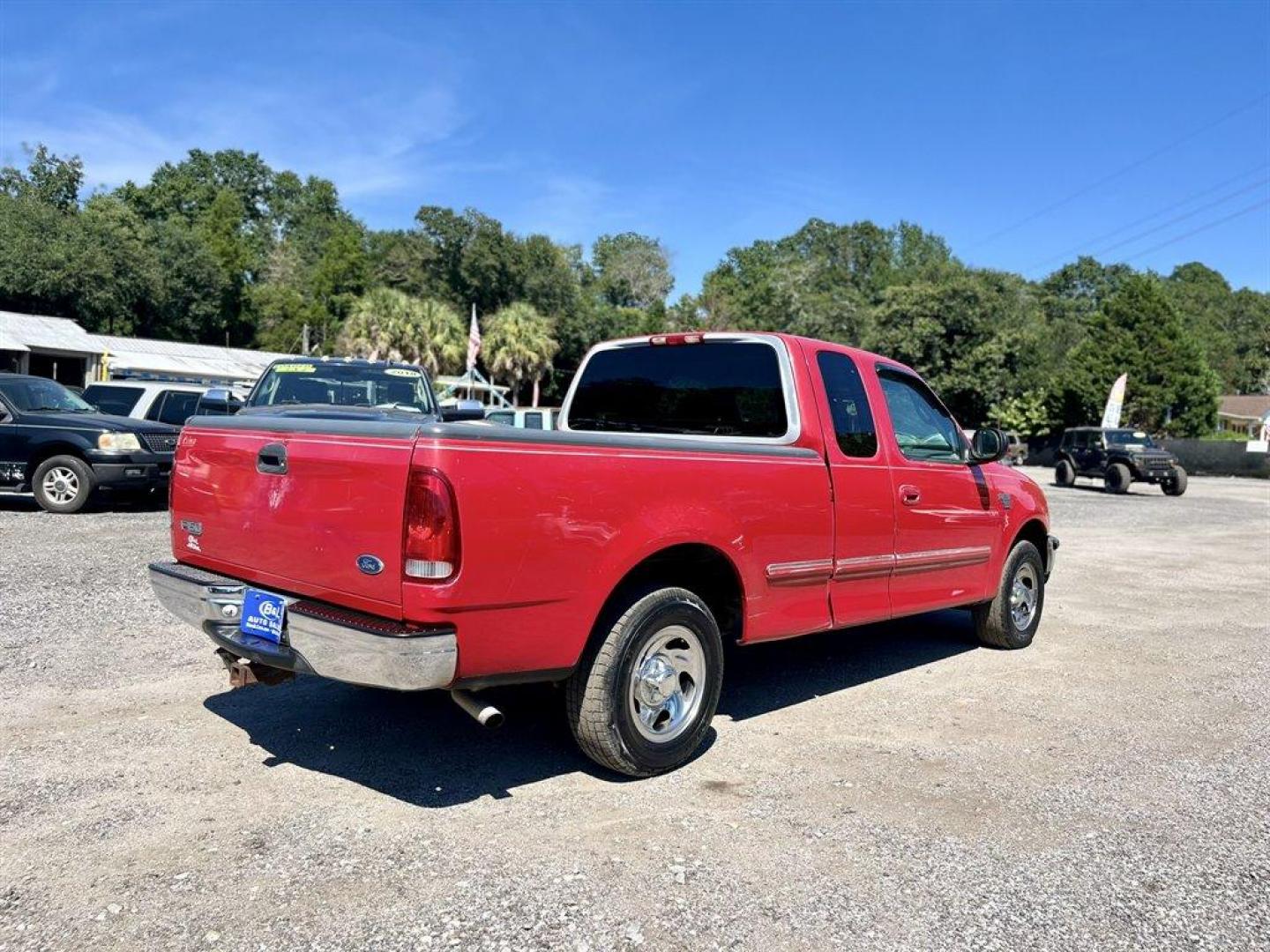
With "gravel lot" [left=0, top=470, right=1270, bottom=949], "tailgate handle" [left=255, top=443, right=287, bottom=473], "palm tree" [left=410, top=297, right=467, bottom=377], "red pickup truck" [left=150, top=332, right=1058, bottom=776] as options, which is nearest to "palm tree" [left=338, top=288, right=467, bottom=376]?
"palm tree" [left=410, top=297, right=467, bottom=377]

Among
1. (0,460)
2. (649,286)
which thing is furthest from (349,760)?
(649,286)

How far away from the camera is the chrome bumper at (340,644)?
3.22 meters

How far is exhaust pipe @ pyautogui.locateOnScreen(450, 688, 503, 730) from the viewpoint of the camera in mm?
3441

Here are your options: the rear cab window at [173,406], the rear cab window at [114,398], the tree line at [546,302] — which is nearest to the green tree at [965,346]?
the tree line at [546,302]

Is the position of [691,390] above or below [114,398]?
above

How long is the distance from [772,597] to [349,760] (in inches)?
81.5

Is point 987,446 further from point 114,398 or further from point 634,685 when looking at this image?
point 114,398

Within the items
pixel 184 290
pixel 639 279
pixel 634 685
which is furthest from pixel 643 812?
pixel 639 279

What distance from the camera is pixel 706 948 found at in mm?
2758

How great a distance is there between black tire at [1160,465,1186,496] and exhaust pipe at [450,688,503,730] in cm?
2597

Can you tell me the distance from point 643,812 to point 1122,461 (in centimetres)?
2531

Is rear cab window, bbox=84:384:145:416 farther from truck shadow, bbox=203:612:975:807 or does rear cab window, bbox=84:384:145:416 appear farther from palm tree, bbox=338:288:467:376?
palm tree, bbox=338:288:467:376

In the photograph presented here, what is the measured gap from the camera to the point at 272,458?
12.3 ft

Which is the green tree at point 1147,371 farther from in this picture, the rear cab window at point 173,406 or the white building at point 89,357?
the rear cab window at point 173,406
